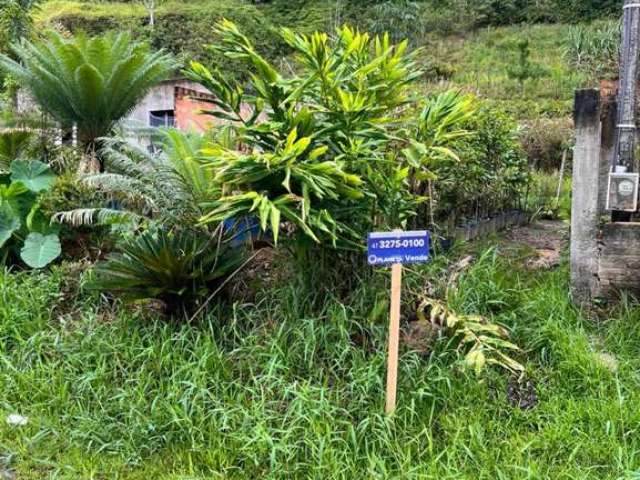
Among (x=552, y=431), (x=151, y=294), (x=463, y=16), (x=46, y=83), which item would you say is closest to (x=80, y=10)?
(x=463, y=16)

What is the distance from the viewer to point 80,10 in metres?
27.8

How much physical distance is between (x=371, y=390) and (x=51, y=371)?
183cm

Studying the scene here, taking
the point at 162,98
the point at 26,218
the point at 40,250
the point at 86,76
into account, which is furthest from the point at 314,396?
the point at 162,98

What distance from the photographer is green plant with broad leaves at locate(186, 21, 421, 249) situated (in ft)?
10.1

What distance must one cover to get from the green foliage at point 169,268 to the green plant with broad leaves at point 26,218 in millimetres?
1056

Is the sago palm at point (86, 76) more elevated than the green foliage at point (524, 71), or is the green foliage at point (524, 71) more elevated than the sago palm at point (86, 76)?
the green foliage at point (524, 71)

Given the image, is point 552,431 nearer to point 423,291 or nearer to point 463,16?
point 423,291

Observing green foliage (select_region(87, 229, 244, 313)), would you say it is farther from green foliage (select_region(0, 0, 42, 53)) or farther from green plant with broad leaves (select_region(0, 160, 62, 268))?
green foliage (select_region(0, 0, 42, 53))

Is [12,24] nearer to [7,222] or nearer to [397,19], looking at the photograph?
[7,222]

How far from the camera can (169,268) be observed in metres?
3.48

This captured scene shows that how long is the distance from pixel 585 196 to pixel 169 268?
2.50 metres

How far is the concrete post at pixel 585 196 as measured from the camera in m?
3.47

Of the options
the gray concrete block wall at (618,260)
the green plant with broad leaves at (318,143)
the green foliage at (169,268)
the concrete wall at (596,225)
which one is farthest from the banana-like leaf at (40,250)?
the gray concrete block wall at (618,260)

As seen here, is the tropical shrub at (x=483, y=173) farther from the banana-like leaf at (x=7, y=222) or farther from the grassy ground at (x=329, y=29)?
the grassy ground at (x=329, y=29)
